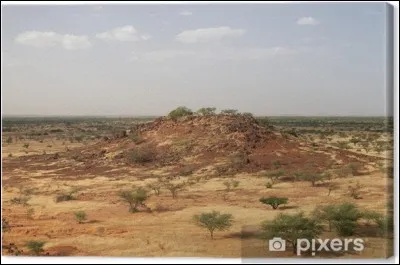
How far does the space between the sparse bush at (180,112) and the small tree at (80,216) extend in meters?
1.72

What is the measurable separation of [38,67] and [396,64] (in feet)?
14.4

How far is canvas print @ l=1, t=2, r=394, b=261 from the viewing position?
646cm

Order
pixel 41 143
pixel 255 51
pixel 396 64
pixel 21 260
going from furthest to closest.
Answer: pixel 41 143, pixel 255 51, pixel 21 260, pixel 396 64

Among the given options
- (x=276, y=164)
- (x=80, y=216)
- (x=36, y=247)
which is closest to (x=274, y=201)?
(x=276, y=164)

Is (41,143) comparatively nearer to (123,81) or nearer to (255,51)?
(123,81)

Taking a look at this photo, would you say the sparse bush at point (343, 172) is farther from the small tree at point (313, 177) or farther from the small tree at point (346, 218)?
the small tree at point (346, 218)

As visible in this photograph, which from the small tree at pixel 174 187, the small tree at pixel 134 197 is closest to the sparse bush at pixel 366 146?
the small tree at pixel 174 187

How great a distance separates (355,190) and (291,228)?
108 centimetres

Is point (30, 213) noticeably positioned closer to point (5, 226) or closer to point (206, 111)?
point (5, 226)

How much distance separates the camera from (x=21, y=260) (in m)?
6.39

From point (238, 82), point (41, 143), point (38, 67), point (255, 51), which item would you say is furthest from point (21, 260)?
point (255, 51)

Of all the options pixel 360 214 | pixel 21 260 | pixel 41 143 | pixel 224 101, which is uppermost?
pixel 224 101

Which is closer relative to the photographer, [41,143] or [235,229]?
[235,229]

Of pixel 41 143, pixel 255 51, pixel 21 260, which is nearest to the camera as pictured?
pixel 21 260
